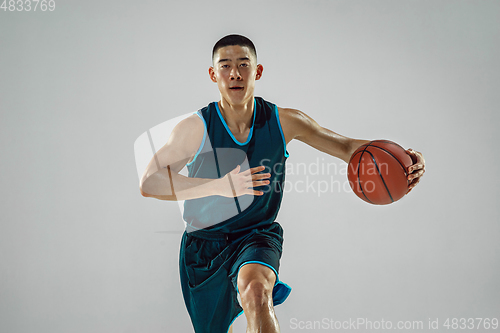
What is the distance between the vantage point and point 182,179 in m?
2.08

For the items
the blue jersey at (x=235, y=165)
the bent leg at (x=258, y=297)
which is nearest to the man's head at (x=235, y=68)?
the blue jersey at (x=235, y=165)

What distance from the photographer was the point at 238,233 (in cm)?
243

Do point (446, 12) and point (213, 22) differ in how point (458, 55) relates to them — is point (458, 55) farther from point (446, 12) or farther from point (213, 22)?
point (213, 22)

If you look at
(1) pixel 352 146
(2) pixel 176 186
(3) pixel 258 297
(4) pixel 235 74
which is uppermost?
(4) pixel 235 74

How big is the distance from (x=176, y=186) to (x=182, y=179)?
0.04 m

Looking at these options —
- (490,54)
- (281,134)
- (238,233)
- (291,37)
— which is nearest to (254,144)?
(281,134)

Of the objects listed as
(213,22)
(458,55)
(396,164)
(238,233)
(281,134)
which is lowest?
(238,233)

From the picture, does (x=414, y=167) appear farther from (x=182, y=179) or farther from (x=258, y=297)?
(x=182, y=179)

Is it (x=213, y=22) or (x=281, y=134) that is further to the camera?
(x=213, y=22)

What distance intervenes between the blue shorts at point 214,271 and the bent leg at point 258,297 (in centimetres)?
28

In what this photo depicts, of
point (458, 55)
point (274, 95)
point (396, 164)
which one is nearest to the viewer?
point (396, 164)

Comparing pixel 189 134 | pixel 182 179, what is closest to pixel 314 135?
pixel 189 134

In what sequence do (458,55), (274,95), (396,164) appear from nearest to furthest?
(396,164)
(274,95)
(458,55)

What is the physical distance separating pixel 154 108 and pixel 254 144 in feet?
4.86
